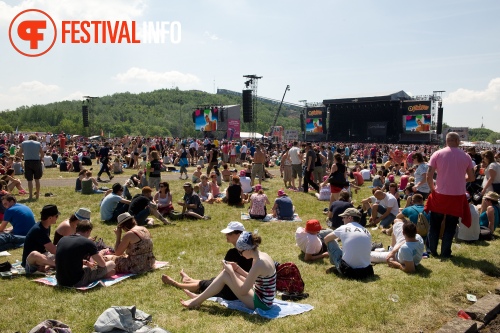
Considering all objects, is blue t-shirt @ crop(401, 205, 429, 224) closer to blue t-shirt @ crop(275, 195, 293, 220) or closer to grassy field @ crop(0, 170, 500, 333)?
grassy field @ crop(0, 170, 500, 333)

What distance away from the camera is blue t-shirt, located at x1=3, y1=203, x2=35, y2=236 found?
7086 millimetres

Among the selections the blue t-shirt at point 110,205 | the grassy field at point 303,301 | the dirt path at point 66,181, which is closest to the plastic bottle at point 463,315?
the grassy field at point 303,301

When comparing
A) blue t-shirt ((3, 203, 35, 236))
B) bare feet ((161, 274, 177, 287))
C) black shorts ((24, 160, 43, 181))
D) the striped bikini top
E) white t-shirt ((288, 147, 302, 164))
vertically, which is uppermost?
white t-shirt ((288, 147, 302, 164))

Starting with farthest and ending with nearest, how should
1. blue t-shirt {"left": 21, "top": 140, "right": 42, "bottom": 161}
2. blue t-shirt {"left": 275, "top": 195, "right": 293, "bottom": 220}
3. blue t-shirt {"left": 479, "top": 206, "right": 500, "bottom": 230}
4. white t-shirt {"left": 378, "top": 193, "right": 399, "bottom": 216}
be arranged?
blue t-shirt {"left": 21, "top": 140, "right": 42, "bottom": 161}
blue t-shirt {"left": 275, "top": 195, "right": 293, "bottom": 220}
white t-shirt {"left": 378, "top": 193, "right": 399, "bottom": 216}
blue t-shirt {"left": 479, "top": 206, "right": 500, "bottom": 230}

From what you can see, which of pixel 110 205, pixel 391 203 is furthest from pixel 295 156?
pixel 110 205

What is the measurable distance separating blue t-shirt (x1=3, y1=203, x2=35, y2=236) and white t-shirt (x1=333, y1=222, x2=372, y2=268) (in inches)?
205

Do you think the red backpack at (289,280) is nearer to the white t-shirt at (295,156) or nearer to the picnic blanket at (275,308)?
the picnic blanket at (275,308)

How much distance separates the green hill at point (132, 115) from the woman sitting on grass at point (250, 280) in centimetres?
7712

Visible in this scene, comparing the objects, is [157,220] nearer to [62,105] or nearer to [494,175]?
[494,175]

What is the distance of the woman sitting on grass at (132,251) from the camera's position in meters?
5.91

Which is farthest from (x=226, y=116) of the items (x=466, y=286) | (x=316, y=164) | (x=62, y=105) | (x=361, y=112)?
(x=62, y=105)

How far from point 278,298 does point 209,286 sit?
93 centimetres

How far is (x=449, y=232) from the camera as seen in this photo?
6625 mm

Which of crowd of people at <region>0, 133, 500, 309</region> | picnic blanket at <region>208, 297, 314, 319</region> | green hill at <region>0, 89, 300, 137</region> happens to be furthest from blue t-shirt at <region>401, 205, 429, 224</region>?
green hill at <region>0, 89, 300, 137</region>
